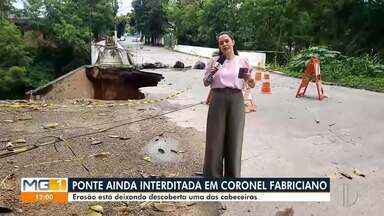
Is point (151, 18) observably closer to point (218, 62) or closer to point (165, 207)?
point (218, 62)

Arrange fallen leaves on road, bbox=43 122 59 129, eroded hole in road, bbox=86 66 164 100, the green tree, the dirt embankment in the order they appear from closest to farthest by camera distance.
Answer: the dirt embankment
fallen leaves on road, bbox=43 122 59 129
eroded hole in road, bbox=86 66 164 100
the green tree

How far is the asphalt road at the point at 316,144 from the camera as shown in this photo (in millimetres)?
5445

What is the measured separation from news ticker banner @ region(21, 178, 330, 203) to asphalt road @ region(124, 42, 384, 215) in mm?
176

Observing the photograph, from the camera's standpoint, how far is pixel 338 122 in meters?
10.8

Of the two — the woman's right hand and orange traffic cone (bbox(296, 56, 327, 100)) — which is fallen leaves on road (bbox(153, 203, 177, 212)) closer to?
the woman's right hand

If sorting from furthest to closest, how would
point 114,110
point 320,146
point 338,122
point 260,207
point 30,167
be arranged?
point 114,110 → point 338,122 → point 320,146 → point 30,167 → point 260,207

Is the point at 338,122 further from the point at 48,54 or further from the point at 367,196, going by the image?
the point at 48,54

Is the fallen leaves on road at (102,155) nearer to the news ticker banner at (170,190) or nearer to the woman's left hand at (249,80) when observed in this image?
the news ticker banner at (170,190)

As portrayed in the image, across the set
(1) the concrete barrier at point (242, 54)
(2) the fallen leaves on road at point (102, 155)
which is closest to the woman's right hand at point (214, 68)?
(2) the fallen leaves on road at point (102, 155)

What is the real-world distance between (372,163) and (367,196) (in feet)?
5.61

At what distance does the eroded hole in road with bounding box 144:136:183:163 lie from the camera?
7.41 meters

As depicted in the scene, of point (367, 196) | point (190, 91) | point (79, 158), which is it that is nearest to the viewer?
point (367, 196)

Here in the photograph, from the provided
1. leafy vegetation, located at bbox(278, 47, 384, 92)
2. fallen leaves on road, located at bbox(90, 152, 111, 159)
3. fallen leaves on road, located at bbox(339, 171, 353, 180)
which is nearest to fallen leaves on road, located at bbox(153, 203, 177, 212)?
fallen leaves on road, located at bbox(90, 152, 111, 159)

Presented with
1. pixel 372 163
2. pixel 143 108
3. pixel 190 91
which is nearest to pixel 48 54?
pixel 190 91
